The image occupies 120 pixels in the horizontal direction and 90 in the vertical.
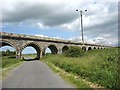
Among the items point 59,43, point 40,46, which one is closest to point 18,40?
point 40,46

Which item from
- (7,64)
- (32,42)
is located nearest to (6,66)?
(7,64)

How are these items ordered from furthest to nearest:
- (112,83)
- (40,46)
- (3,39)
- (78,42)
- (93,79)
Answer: (78,42)
(40,46)
(3,39)
(93,79)
(112,83)

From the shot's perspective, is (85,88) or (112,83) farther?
(85,88)

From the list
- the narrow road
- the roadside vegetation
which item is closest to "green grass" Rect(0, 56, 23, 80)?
the roadside vegetation

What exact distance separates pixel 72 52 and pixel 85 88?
2945 centimetres

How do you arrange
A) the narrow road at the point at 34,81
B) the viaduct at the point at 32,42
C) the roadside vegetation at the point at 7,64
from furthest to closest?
1. the viaduct at the point at 32,42
2. the roadside vegetation at the point at 7,64
3. the narrow road at the point at 34,81

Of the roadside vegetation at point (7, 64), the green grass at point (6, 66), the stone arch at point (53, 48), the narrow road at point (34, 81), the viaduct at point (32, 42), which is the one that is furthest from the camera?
the stone arch at point (53, 48)

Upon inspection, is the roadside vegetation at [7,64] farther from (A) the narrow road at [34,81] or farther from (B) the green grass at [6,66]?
(A) the narrow road at [34,81]

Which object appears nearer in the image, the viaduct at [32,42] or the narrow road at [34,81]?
the narrow road at [34,81]

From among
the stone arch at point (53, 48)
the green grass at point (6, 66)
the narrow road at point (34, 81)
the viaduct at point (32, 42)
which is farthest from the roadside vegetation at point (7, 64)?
the stone arch at point (53, 48)

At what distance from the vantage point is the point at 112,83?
960 cm

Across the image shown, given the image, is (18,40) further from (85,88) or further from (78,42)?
(85,88)

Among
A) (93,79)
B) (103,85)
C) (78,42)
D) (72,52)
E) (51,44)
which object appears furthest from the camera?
(78,42)

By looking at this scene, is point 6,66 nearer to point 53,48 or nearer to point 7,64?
point 7,64
